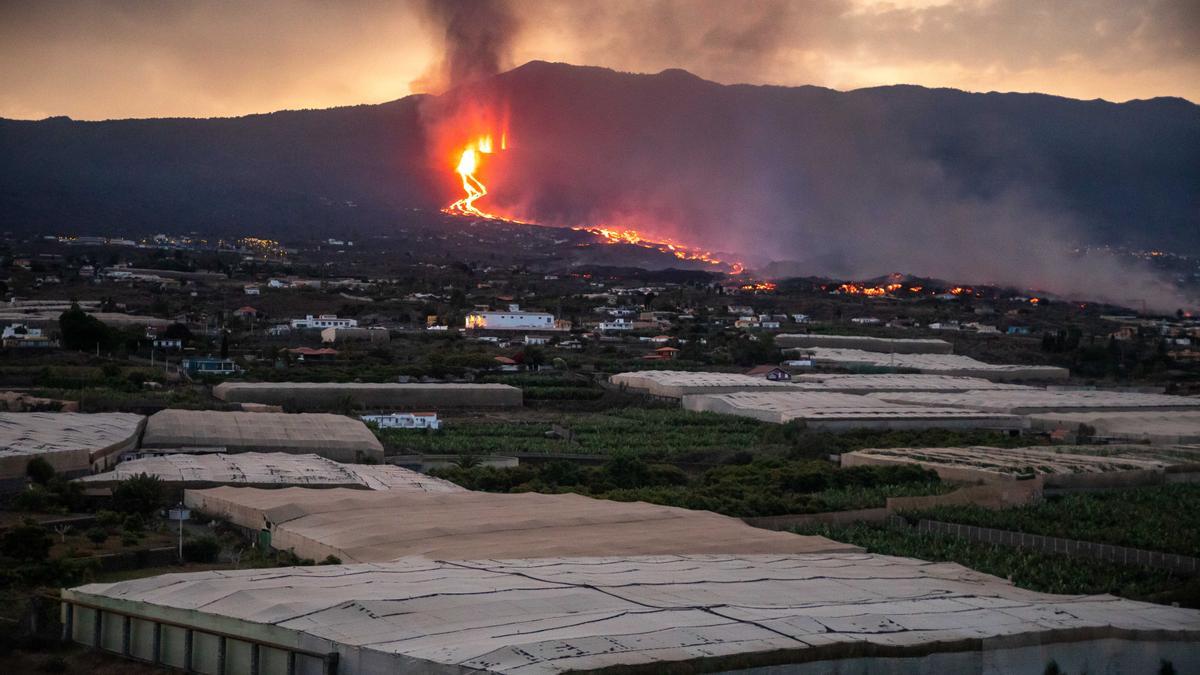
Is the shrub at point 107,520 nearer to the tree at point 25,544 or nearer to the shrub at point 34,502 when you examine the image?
the shrub at point 34,502

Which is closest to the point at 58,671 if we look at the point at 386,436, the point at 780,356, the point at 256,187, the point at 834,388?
the point at 386,436

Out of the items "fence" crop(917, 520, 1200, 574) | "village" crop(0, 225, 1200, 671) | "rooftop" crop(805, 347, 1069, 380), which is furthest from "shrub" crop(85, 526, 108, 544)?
"rooftop" crop(805, 347, 1069, 380)

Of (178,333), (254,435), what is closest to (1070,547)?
(254,435)

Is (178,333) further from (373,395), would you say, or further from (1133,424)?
(1133,424)

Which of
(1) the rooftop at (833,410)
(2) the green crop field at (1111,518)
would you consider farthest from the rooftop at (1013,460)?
(1) the rooftop at (833,410)

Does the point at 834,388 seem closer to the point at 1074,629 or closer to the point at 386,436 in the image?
the point at 386,436

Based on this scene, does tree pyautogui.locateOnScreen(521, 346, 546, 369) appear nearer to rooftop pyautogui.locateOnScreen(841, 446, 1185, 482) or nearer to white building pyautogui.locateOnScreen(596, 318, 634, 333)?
white building pyautogui.locateOnScreen(596, 318, 634, 333)
